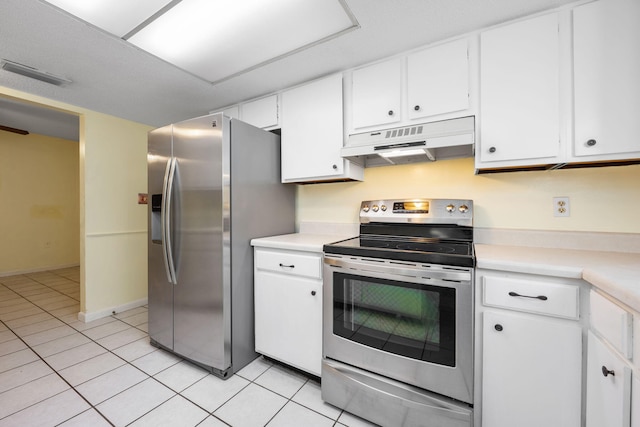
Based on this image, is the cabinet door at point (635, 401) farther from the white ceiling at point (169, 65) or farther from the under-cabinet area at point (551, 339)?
the white ceiling at point (169, 65)

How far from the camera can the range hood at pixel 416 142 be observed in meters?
1.61

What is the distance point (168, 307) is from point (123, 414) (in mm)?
724

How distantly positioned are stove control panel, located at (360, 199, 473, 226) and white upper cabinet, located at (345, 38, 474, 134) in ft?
1.87

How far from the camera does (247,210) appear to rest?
2027 mm

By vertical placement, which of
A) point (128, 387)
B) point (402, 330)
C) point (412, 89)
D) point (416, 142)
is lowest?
point (128, 387)

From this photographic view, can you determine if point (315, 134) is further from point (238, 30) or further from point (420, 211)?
point (420, 211)

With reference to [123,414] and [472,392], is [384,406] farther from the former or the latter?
[123,414]

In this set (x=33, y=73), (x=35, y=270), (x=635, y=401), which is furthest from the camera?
(x=35, y=270)

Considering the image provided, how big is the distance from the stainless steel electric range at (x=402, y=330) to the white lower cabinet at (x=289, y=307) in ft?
0.37

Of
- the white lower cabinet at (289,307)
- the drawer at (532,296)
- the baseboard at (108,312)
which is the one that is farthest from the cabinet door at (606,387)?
the baseboard at (108,312)

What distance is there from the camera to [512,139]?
1535 millimetres

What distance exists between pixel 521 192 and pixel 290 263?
161 centimetres

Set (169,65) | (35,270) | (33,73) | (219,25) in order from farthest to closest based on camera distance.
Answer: (35,270) < (33,73) < (169,65) < (219,25)

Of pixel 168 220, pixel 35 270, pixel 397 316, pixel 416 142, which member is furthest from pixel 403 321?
pixel 35 270
